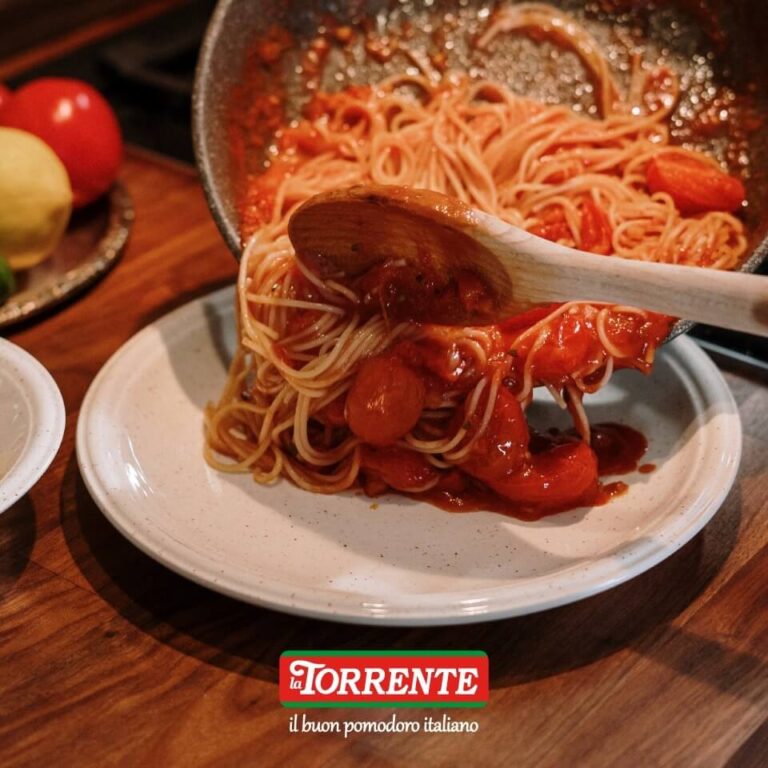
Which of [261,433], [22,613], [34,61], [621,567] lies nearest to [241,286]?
[261,433]

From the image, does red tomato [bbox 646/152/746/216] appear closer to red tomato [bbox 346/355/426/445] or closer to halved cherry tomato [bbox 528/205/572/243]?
halved cherry tomato [bbox 528/205/572/243]

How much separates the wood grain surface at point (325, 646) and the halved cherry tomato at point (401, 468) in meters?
0.28

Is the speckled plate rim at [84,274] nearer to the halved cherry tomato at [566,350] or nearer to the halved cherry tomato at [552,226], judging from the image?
the halved cherry tomato at [552,226]

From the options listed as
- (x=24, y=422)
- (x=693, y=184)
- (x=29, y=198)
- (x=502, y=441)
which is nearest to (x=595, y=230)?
(x=693, y=184)

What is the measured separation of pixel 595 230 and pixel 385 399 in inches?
22.9

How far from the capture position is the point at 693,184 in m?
1.96

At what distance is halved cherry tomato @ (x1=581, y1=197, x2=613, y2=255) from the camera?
6.21 feet

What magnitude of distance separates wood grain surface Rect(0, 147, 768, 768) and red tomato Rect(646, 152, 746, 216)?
511 millimetres

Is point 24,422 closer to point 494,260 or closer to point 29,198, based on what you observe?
point 494,260

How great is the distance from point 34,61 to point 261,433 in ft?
7.39

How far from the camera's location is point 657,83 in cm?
217

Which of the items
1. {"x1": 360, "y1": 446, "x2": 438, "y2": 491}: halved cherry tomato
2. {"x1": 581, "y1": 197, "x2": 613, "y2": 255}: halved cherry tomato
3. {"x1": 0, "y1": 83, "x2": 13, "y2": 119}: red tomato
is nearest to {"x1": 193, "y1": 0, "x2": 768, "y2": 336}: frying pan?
{"x1": 581, "y1": 197, "x2": 613, "y2": 255}: halved cherry tomato

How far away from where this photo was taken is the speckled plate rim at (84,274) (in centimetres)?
217

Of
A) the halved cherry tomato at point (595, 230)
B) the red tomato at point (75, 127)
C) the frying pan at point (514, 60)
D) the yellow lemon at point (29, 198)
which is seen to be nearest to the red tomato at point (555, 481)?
the halved cherry tomato at point (595, 230)
